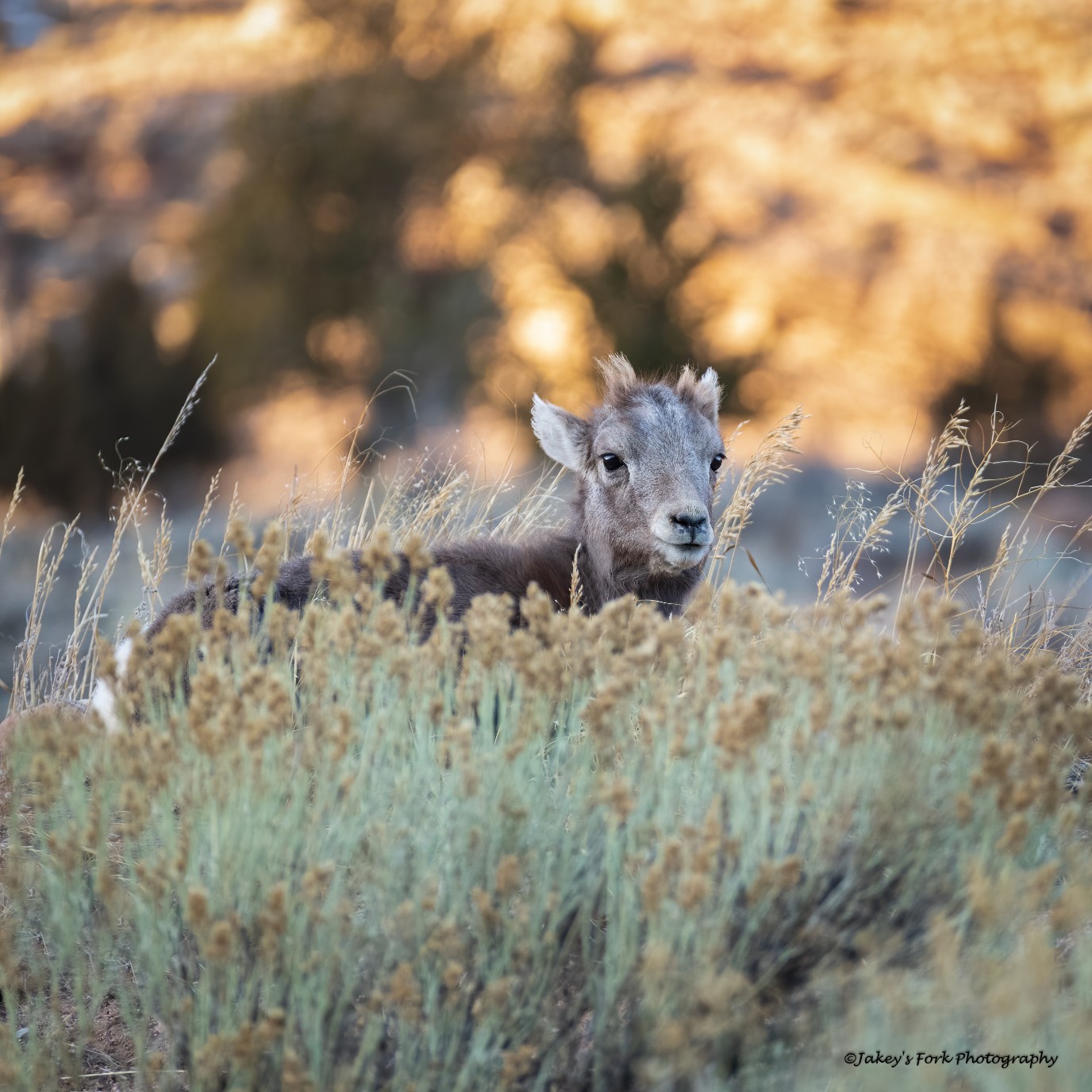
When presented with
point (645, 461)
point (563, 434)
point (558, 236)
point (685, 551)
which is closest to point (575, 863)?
point (685, 551)

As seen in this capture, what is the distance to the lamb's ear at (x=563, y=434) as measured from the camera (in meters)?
5.49

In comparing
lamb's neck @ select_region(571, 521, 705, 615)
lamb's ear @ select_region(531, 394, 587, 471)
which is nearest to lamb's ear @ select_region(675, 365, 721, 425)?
lamb's ear @ select_region(531, 394, 587, 471)

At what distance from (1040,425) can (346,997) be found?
25.9 m

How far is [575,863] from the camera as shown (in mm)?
2627

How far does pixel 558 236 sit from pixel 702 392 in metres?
27.7

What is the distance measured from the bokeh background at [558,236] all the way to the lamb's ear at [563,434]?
2025cm

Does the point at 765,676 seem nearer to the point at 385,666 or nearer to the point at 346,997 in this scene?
the point at 385,666

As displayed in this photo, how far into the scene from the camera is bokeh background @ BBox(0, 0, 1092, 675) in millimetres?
28938

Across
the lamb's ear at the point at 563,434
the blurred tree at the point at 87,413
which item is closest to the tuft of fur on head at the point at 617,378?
the lamb's ear at the point at 563,434

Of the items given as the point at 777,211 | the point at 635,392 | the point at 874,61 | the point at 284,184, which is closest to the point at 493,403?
the point at 284,184

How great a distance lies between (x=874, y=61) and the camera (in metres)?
39.0

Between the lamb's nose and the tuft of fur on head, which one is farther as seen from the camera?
the tuft of fur on head

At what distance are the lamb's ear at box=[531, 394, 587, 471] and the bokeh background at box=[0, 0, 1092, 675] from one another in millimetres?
20248

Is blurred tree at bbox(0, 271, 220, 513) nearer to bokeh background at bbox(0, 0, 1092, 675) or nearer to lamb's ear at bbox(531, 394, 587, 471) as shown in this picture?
bokeh background at bbox(0, 0, 1092, 675)
